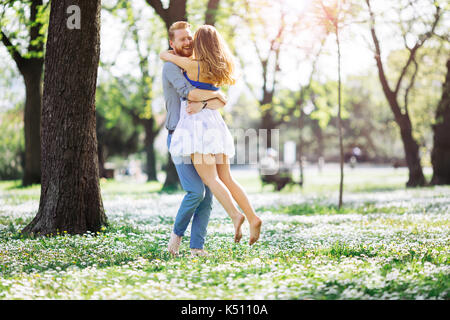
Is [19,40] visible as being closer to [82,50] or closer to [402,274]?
[82,50]

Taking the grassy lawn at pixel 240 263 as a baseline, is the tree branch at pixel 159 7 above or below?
above

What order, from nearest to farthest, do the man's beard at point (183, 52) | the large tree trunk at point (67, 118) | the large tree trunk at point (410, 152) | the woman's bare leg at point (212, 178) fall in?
the woman's bare leg at point (212, 178) < the man's beard at point (183, 52) < the large tree trunk at point (67, 118) < the large tree trunk at point (410, 152)

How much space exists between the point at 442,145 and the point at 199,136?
1953 cm

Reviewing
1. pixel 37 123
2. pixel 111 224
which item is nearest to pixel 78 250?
pixel 111 224

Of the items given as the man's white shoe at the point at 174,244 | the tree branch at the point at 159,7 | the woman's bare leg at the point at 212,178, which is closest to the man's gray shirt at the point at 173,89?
the woman's bare leg at the point at 212,178

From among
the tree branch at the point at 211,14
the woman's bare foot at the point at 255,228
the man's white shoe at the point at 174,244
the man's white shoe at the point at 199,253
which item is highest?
the tree branch at the point at 211,14

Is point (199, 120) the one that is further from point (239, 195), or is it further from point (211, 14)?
point (211, 14)

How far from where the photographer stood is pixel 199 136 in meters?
5.61

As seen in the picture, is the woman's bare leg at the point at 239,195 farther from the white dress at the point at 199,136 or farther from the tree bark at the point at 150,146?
the tree bark at the point at 150,146

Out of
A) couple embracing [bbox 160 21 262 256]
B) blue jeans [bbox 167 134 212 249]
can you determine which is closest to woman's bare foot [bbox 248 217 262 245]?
couple embracing [bbox 160 21 262 256]

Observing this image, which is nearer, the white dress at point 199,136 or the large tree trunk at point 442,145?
the white dress at point 199,136

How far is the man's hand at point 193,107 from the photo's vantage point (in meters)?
5.68

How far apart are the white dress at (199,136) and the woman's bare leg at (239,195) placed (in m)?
0.16
